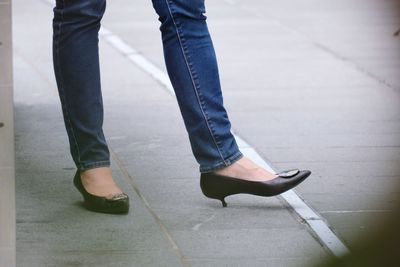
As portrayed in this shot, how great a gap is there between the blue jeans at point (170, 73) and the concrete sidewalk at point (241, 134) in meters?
0.26

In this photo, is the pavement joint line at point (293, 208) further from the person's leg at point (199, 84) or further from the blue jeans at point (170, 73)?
the blue jeans at point (170, 73)

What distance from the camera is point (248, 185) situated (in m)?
3.68

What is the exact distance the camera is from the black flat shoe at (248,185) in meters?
3.66

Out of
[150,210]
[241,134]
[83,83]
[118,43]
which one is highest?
[83,83]

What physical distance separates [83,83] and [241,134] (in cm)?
181

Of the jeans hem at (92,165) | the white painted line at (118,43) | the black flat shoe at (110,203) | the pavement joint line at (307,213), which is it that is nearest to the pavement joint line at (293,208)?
the pavement joint line at (307,213)

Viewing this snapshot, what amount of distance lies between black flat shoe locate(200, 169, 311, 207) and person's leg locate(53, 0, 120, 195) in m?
0.36

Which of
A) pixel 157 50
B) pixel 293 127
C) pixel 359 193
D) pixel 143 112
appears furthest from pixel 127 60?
pixel 359 193

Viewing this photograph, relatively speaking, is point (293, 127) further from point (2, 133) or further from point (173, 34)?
point (173, 34)

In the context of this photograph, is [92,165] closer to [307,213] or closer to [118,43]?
[307,213]

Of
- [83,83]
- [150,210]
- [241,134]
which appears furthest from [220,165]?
[241,134]

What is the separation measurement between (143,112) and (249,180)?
233 cm

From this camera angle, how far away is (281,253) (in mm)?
3105

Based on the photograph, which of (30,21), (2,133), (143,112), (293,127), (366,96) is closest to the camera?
(2,133)
